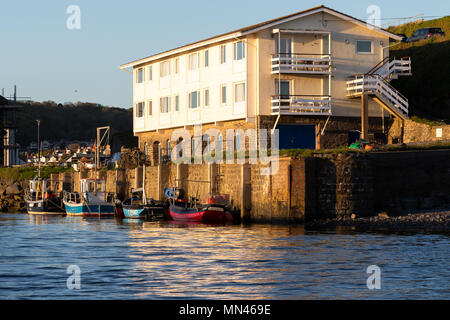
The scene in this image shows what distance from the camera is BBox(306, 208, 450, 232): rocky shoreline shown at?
127 feet

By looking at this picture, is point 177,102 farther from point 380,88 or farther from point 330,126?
point 380,88

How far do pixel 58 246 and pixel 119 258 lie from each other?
20.4ft

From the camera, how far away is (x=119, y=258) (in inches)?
1113

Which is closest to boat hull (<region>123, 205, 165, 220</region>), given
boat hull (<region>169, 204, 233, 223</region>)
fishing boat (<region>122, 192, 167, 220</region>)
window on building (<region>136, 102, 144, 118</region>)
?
fishing boat (<region>122, 192, 167, 220</region>)

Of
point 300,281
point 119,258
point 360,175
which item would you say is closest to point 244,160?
point 360,175

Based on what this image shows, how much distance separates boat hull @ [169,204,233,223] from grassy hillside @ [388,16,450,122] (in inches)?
728

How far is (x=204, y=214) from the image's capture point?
4497 centimetres

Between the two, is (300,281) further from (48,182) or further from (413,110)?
(48,182)

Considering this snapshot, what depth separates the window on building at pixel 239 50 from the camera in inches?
2105

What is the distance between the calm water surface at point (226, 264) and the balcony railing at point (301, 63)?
51.9 ft

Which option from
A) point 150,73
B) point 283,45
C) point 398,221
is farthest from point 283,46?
point 398,221

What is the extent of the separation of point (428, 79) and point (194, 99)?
18.8 metres

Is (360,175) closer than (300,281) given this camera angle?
No
